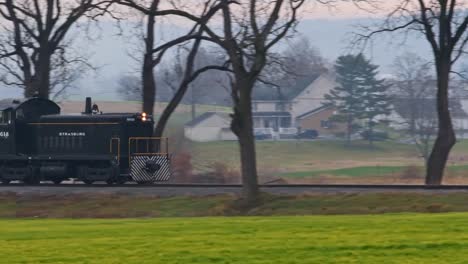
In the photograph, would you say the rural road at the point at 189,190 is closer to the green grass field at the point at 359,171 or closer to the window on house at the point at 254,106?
the green grass field at the point at 359,171

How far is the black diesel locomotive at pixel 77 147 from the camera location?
123 ft

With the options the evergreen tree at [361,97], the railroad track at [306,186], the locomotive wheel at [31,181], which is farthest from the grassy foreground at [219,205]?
the evergreen tree at [361,97]

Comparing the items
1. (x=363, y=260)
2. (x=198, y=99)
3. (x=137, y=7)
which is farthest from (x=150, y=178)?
(x=198, y=99)

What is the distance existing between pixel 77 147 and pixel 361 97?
71.2m

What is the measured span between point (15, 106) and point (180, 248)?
25.3 metres

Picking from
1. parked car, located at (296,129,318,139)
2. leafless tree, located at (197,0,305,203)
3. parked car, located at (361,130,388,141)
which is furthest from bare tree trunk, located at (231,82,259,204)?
parked car, located at (296,129,318,139)

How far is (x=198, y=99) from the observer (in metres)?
143

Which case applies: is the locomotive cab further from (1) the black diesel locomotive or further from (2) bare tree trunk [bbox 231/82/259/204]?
(2) bare tree trunk [bbox 231/82/259/204]

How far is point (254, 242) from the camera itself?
16.0 meters

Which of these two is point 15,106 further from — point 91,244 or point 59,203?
point 91,244

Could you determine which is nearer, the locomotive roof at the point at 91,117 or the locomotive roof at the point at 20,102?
the locomotive roof at the point at 91,117

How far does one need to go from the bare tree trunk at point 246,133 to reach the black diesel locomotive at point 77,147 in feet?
19.3

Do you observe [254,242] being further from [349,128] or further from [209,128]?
[209,128]

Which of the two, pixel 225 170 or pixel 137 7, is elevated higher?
pixel 137 7
